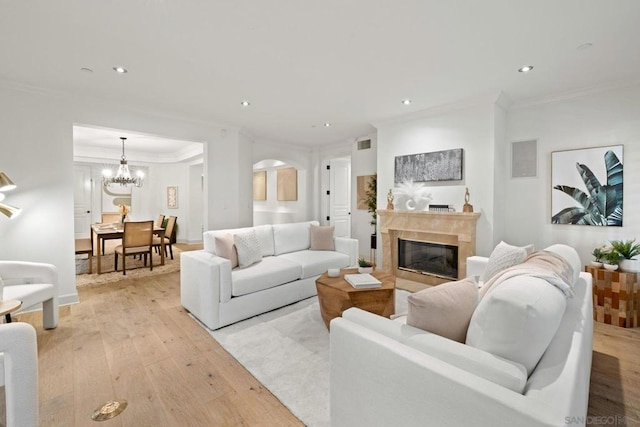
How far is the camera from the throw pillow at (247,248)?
3.37 metres

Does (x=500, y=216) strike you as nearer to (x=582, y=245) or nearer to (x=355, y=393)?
(x=582, y=245)

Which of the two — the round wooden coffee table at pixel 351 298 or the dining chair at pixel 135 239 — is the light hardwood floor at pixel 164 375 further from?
the dining chair at pixel 135 239

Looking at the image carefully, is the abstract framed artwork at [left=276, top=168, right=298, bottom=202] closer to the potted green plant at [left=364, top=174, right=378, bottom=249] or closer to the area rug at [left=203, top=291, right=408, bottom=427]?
the potted green plant at [left=364, top=174, right=378, bottom=249]

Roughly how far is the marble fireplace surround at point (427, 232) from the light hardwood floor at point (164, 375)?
1.47 metres

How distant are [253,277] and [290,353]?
37.9 inches

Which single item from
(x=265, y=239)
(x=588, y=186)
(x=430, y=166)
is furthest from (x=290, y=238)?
(x=588, y=186)

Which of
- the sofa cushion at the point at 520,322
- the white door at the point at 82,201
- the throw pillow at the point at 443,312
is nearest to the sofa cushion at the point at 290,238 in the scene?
the throw pillow at the point at 443,312

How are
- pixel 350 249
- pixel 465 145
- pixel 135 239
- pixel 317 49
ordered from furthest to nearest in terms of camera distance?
1. pixel 135 239
2. pixel 350 249
3. pixel 465 145
4. pixel 317 49

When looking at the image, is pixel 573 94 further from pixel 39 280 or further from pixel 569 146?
pixel 39 280

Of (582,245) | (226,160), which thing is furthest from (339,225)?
(582,245)

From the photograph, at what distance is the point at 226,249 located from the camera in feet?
10.7

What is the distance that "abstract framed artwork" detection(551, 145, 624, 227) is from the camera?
3139mm

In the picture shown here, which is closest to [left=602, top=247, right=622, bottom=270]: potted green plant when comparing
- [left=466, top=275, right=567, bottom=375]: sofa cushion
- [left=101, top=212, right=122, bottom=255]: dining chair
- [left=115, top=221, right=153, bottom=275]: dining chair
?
[left=466, top=275, right=567, bottom=375]: sofa cushion

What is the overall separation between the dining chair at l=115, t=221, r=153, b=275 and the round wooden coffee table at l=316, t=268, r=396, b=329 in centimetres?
366
